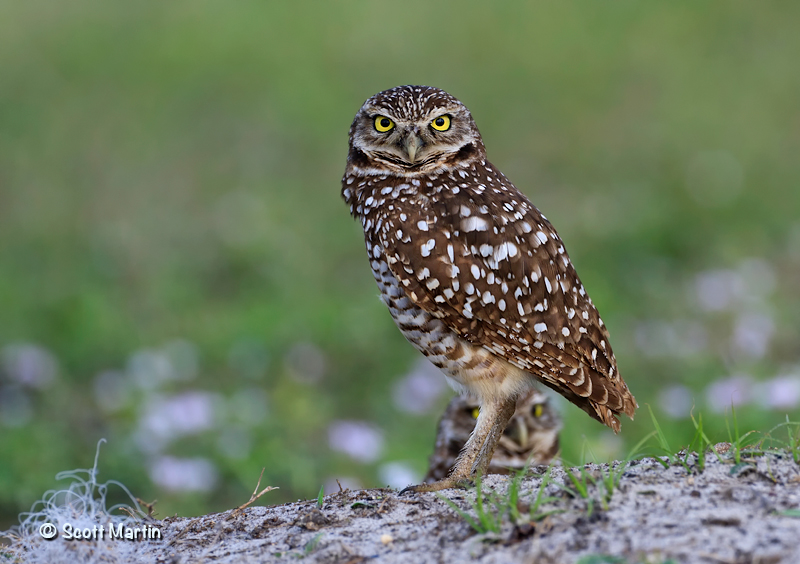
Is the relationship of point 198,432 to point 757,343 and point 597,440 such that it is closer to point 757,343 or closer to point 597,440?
point 597,440

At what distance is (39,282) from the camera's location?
6.82 meters

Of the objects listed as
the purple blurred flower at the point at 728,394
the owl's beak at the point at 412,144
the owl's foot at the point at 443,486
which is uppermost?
the owl's beak at the point at 412,144

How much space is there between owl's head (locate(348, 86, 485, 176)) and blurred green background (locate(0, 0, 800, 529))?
1460 millimetres

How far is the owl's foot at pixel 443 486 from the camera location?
3.07 metres

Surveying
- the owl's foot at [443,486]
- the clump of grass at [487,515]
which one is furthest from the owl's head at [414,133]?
the clump of grass at [487,515]

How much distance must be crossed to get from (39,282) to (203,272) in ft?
4.19

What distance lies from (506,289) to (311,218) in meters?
5.31

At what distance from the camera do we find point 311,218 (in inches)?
327

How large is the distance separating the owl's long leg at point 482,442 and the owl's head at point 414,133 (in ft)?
3.22

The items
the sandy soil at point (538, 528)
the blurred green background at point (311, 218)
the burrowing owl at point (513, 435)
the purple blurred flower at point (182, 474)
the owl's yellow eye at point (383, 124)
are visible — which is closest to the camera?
the sandy soil at point (538, 528)

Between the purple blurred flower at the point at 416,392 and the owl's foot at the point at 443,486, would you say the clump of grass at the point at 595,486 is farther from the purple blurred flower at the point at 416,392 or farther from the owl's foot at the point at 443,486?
the purple blurred flower at the point at 416,392

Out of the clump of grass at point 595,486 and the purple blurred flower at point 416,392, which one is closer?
the clump of grass at point 595,486

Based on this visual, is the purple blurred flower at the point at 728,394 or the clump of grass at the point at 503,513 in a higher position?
the purple blurred flower at the point at 728,394

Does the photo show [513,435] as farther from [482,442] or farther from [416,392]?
[416,392]
